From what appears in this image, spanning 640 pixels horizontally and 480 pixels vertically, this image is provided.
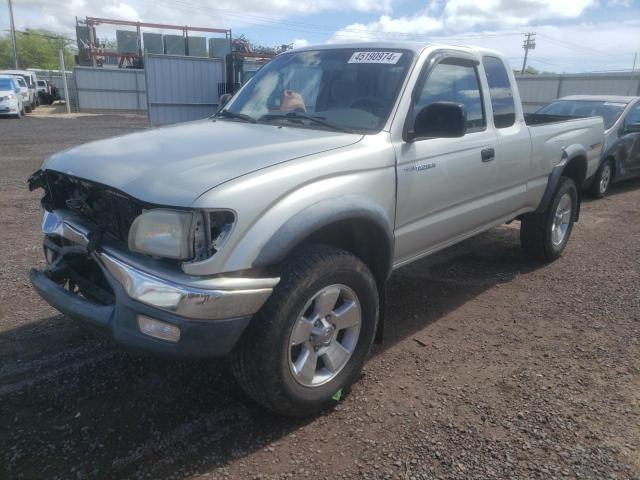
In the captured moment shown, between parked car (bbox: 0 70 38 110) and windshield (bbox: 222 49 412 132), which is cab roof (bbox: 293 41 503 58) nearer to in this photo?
windshield (bbox: 222 49 412 132)

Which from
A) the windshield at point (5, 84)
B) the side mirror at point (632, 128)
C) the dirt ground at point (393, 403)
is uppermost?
the windshield at point (5, 84)

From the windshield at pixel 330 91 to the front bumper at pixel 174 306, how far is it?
1379mm

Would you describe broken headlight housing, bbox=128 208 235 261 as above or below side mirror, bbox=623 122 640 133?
below

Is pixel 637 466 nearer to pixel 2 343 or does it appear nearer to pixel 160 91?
pixel 2 343

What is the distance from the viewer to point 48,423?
105 inches

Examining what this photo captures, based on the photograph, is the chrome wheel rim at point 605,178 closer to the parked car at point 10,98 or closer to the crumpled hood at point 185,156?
the crumpled hood at point 185,156

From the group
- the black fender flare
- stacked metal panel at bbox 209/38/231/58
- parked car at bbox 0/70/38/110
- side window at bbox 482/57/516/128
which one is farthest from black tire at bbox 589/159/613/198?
parked car at bbox 0/70/38/110

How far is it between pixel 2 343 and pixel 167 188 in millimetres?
2044

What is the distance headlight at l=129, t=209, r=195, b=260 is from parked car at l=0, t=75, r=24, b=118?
24.7 metres

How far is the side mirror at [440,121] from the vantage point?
2986 millimetres

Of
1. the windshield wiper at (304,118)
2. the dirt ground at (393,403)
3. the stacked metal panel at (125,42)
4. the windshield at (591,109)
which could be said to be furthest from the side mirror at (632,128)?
the stacked metal panel at (125,42)

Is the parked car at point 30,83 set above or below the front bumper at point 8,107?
above

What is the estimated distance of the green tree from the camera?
76.6 m

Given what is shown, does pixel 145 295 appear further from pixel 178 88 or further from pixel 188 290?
pixel 178 88
